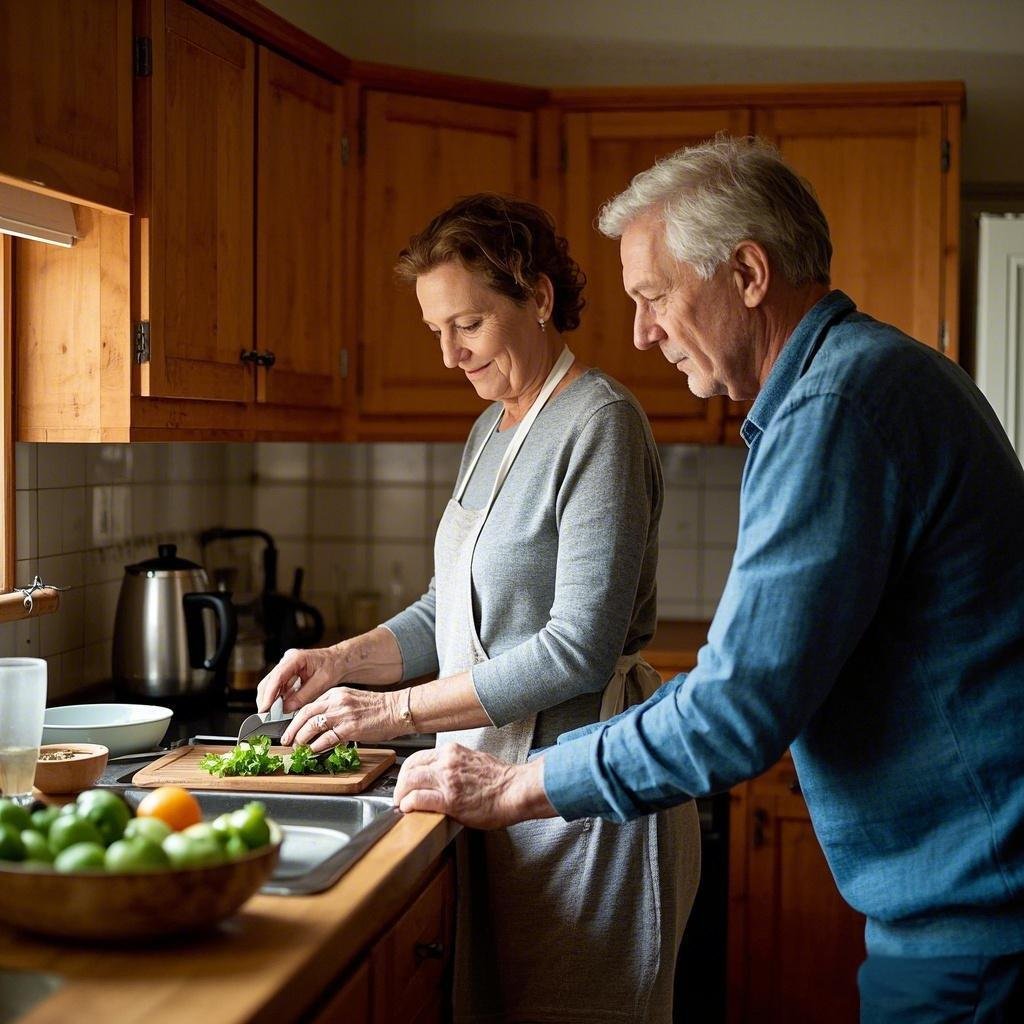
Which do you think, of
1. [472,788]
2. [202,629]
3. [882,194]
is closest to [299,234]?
[202,629]

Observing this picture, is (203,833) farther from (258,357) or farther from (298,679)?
(258,357)

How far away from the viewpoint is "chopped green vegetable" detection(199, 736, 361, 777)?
5.38ft

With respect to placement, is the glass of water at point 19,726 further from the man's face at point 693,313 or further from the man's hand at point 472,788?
the man's face at point 693,313

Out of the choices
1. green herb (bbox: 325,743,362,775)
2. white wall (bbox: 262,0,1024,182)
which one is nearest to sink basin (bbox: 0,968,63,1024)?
green herb (bbox: 325,743,362,775)

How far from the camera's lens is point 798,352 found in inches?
51.1

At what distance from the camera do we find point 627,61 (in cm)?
332

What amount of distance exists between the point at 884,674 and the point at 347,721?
0.73m

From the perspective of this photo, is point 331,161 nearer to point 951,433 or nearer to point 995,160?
point 995,160

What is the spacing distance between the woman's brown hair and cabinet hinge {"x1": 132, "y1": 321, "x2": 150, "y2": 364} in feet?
1.38

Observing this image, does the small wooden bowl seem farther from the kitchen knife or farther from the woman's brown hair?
the woman's brown hair

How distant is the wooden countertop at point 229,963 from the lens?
967mm

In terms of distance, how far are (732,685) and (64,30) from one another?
1277 millimetres

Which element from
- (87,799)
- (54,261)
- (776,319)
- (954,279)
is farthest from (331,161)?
(87,799)

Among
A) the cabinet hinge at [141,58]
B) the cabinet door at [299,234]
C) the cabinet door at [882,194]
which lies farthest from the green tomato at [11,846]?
the cabinet door at [882,194]
